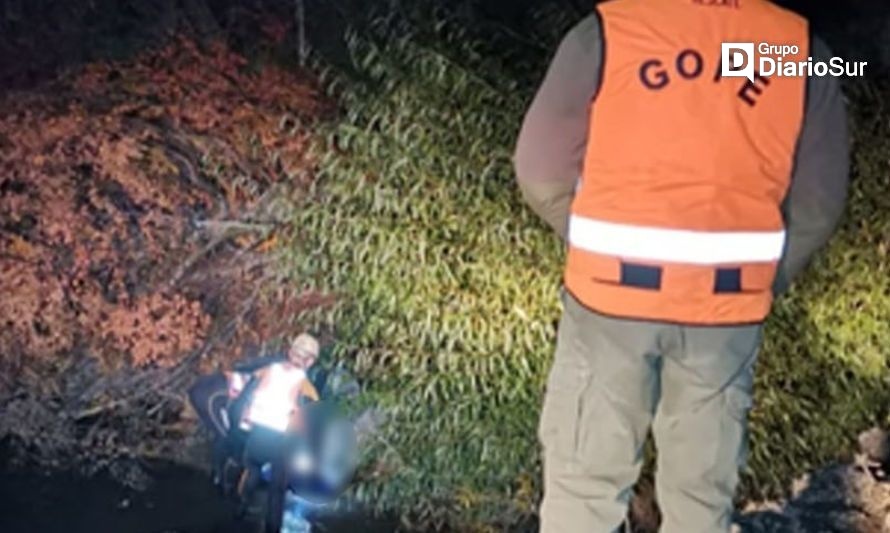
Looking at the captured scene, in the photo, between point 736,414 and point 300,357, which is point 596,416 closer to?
point 736,414

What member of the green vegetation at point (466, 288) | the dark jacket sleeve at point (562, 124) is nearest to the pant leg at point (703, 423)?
the dark jacket sleeve at point (562, 124)

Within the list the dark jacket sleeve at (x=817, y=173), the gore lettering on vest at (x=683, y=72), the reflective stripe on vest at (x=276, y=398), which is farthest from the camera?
the reflective stripe on vest at (x=276, y=398)

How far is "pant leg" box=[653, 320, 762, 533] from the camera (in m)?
2.46

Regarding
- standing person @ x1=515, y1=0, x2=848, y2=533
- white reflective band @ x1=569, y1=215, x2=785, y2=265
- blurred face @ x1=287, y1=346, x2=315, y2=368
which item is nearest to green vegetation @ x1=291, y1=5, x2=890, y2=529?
blurred face @ x1=287, y1=346, x2=315, y2=368

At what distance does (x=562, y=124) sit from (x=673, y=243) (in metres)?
0.33

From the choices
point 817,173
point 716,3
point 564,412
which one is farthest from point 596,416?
point 716,3

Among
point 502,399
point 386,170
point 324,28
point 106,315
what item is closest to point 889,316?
point 502,399

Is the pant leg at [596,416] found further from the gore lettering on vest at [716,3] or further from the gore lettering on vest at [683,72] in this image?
the gore lettering on vest at [716,3]

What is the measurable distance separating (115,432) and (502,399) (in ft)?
6.13

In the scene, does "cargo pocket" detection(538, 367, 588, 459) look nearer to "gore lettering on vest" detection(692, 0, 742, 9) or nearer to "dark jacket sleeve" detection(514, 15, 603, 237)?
"dark jacket sleeve" detection(514, 15, 603, 237)

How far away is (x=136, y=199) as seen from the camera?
4.77 meters

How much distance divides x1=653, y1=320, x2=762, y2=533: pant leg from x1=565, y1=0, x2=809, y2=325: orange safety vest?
8cm

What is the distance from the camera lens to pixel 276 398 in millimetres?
3727

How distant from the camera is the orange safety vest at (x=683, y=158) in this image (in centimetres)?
233
